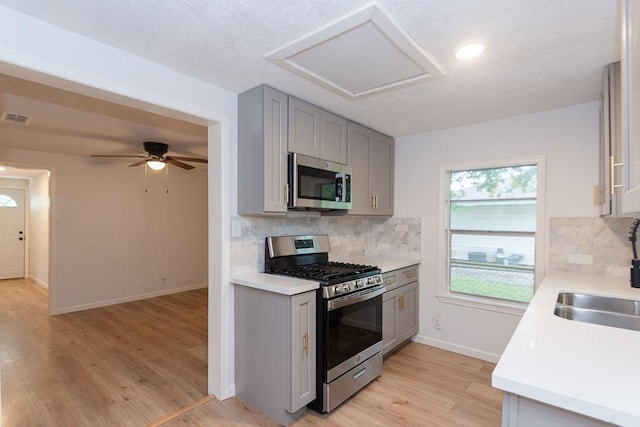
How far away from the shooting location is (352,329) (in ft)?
8.05

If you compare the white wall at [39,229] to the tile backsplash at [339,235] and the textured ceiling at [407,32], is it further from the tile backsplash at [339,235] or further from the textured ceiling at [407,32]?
the textured ceiling at [407,32]

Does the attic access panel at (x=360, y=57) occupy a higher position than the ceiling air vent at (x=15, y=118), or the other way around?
the attic access panel at (x=360, y=57)

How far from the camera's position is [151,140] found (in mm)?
4051

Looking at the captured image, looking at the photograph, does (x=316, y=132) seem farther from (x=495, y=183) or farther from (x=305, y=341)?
(x=495, y=183)

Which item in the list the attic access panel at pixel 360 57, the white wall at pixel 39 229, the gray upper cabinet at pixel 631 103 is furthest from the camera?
the white wall at pixel 39 229

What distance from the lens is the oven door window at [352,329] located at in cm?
226

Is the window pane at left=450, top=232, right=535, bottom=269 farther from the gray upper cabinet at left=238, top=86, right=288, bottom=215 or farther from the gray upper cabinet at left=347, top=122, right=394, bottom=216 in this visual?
the gray upper cabinet at left=238, top=86, right=288, bottom=215

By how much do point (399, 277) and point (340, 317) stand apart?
1.10 m

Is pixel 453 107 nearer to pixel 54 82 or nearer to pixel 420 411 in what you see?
pixel 420 411

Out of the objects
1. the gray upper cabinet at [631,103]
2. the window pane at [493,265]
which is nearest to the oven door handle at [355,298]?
the window pane at [493,265]

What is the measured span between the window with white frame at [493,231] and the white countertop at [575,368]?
5.82 feet

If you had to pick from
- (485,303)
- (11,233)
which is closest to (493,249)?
(485,303)

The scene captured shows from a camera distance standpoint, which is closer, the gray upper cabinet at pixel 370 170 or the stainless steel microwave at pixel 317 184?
the stainless steel microwave at pixel 317 184

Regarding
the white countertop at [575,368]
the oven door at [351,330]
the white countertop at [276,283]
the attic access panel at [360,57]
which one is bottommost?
the oven door at [351,330]
